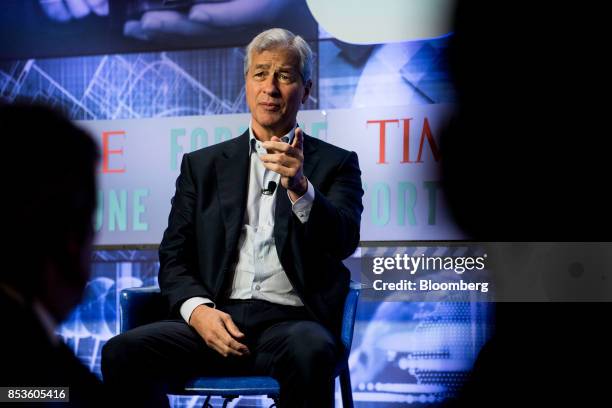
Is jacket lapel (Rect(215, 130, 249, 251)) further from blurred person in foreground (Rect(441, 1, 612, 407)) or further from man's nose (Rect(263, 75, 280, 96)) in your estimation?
blurred person in foreground (Rect(441, 1, 612, 407))

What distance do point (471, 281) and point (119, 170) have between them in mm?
1880

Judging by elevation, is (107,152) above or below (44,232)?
above

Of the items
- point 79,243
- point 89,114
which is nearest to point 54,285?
point 79,243

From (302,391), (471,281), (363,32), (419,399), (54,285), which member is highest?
(363,32)

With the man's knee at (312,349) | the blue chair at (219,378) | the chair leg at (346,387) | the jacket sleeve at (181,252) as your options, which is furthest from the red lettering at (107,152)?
the man's knee at (312,349)

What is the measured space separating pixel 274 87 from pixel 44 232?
76.6 inches

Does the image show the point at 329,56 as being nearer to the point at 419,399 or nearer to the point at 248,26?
the point at 248,26

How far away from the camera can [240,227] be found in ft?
8.51

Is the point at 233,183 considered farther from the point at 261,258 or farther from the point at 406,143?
the point at 406,143

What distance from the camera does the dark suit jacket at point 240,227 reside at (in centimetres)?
250

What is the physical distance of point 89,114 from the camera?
12.9 ft

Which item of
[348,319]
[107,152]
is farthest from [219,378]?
[107,152]

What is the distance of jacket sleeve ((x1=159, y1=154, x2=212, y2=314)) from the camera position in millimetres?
2523
